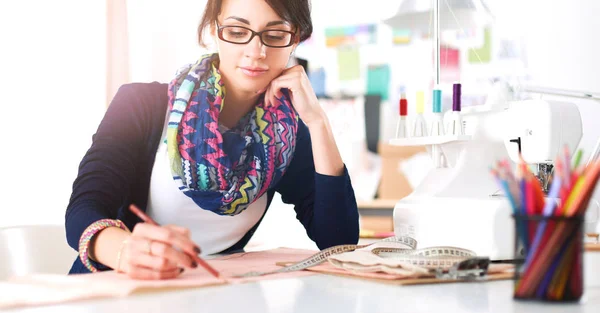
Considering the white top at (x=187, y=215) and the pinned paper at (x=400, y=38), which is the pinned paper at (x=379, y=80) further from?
the white top at (x=187, y=215)

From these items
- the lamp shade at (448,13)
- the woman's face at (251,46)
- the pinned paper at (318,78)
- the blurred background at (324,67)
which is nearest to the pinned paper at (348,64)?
the blurred background at (324,67)

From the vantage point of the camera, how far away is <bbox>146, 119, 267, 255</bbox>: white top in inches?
57.9

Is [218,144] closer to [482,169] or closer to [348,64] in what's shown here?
[482,169]

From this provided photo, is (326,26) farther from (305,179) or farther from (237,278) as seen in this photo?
(237,278)

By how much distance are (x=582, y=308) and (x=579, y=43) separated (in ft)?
9.12

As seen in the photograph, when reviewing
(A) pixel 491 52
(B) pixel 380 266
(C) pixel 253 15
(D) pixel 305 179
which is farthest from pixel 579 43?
(B) pixel 380 266

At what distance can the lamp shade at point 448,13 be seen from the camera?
1.67 m

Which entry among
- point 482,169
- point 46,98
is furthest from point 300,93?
point 46,98

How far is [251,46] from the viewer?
54.4 inches

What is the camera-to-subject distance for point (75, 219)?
3.77ft

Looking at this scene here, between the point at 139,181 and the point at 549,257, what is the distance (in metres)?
0.97

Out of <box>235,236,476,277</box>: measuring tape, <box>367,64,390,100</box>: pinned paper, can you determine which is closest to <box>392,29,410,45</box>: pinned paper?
<box>367,64,390,100</box>: pinned paper

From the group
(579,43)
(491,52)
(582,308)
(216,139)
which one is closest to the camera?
(582,308)

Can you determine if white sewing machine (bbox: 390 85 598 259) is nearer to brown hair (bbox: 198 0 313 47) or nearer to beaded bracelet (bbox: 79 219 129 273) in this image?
brown hair (bbox: 198 0 313 47)
